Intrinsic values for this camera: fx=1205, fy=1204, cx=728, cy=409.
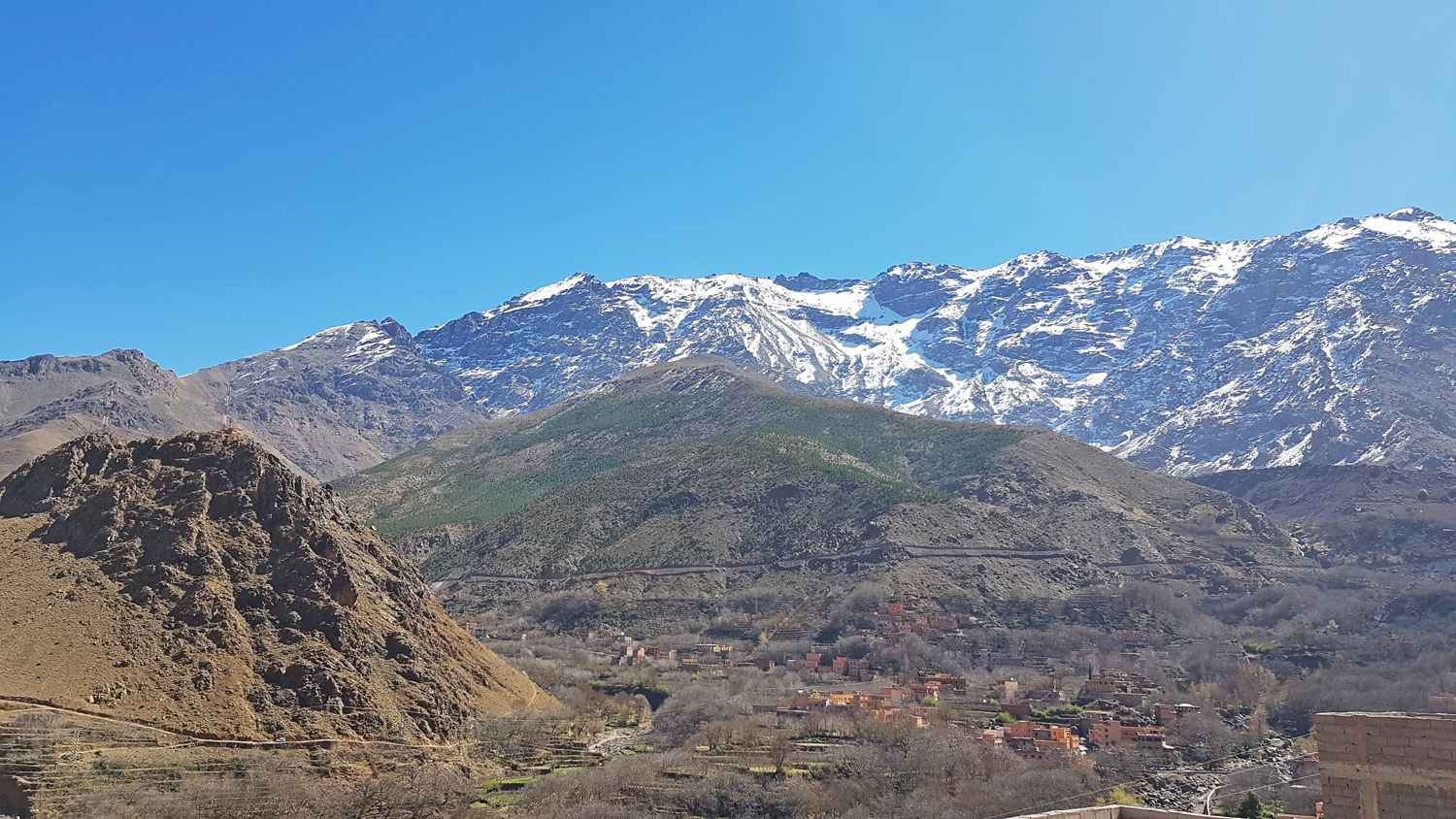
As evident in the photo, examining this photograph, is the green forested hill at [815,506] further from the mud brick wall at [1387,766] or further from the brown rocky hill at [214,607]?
the mud brick wall at [1387,766]

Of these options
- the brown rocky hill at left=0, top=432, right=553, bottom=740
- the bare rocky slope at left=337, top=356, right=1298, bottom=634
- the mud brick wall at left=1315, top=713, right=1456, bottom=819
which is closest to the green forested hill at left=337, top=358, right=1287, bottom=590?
the bare rocky slope at left=337, top=356, right=1298, bottom=634

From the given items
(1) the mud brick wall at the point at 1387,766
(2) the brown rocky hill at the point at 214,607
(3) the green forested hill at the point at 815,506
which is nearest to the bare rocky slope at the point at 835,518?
(3) the green forested hill at the point at 815,506

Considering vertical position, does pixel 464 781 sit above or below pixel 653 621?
below

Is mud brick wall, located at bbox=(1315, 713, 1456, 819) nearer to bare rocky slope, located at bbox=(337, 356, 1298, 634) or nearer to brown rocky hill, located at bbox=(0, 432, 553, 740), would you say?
brown rocky hill, located at bbox=(0, 432, 553, 740)

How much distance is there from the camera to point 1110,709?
8350 centimetres

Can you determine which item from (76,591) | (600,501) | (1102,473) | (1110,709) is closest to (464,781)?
(76,591)

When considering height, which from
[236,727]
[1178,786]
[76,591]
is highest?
[76,591]

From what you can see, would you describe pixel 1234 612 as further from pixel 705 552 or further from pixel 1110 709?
pixel 705 552

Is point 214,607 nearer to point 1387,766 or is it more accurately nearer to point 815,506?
point 1387,766

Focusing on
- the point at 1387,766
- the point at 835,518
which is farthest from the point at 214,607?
the point at 835,518

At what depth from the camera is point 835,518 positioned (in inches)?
5492

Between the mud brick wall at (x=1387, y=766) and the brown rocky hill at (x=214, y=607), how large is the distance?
115 feet

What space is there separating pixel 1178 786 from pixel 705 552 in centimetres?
7599

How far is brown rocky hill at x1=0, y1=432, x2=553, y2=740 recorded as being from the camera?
43.0m
